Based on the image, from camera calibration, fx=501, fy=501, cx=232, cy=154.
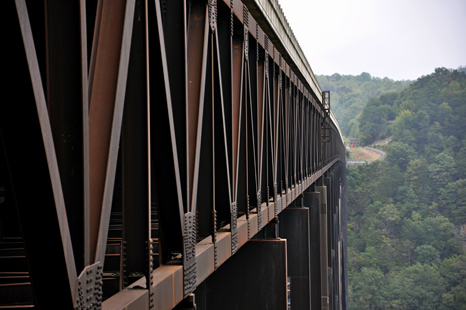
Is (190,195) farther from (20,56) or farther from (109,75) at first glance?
(20,56)

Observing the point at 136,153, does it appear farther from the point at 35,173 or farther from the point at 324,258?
the point at 324,258

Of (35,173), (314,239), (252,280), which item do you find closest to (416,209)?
(314,239)

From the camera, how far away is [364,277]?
106 metres

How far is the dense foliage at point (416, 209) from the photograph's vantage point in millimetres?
100625

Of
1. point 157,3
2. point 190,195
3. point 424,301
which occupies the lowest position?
point 424,301

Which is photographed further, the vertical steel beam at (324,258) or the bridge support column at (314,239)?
the vertical steel beam at (324,258)

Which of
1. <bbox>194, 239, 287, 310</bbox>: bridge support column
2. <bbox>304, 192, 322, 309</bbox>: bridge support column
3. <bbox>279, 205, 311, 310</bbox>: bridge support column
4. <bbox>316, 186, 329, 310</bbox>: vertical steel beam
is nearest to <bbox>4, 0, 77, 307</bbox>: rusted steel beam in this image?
<bbox>194, 239, 287, 310</bbox>: bridge support column

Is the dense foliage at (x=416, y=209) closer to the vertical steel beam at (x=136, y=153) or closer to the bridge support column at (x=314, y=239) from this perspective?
the bridge support column at (x=314, y=239)

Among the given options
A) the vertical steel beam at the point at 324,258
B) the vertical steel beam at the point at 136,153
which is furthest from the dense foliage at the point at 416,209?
the vertical steel beam at the point at 136,153

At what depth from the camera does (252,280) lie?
10.2m

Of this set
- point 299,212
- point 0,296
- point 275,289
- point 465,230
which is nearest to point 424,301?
point 465,230

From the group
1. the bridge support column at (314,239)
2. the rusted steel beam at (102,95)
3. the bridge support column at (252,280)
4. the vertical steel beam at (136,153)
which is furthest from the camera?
the bridge support column at (314,239)

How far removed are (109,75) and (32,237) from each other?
3.52ft

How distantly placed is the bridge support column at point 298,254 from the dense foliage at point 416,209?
86.4m
